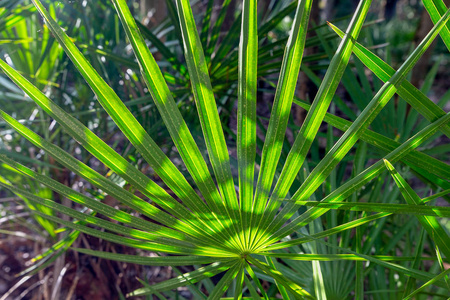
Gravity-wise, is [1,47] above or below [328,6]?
below

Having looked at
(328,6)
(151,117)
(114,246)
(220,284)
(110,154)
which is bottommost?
(220,284)

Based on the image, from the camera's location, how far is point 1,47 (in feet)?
3.79

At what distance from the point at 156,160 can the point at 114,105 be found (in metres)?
0.10

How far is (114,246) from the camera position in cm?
137

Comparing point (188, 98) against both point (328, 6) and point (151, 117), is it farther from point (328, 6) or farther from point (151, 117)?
point (328, 6)

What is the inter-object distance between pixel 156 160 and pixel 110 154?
6 centimetres

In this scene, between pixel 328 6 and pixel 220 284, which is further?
pixel 328 6

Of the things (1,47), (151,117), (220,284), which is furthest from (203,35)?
(220,284)

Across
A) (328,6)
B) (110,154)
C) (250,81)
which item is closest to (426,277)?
(250,81)

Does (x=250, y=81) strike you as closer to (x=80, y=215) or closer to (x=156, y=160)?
(x=156, y=160)

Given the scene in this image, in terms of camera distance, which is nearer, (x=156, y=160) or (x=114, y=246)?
(x=156, y=160)

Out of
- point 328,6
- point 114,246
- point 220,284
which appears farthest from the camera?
point 328,6

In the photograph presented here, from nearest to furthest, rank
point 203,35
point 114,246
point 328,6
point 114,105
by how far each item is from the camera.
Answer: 1. point 114,105
2. point 203,35
3. point 114,246
4. point 328,6

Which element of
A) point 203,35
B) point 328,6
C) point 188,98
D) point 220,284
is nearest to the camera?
point 220,284
